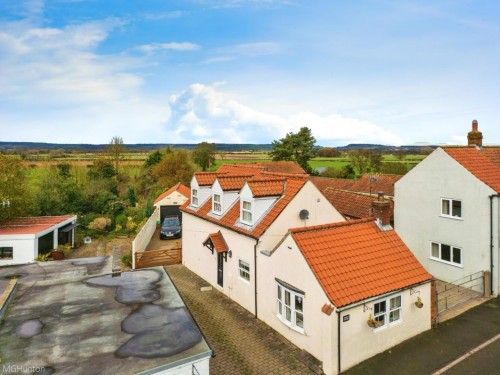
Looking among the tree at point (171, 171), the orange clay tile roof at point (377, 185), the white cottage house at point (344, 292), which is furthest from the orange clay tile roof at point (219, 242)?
the tree at point (171, 171)

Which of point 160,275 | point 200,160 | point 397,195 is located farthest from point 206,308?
point 200,160

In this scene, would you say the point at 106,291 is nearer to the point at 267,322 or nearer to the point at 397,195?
the point at 267,322

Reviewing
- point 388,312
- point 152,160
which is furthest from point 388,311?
point 152,160

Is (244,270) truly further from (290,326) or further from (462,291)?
(462,291)

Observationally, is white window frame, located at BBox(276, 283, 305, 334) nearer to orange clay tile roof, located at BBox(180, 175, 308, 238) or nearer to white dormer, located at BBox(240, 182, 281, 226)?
orange clay tile roof, located at BBox(180, 175, 308, 238)

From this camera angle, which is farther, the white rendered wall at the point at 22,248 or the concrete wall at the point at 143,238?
the white rendered wall at the point at 22,248

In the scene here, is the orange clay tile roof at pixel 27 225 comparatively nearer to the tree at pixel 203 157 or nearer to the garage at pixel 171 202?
the garage at pixel 171 202

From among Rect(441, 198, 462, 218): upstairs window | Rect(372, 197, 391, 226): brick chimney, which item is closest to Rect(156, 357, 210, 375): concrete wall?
Rect(372, 197, 391, 226): brick chimney
